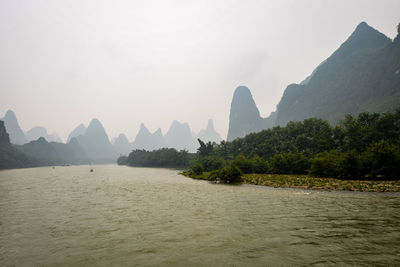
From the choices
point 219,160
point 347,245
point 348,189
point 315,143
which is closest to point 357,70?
point 315,143

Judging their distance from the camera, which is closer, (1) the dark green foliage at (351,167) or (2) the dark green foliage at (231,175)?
(1) the dark green foliage at (351,167)

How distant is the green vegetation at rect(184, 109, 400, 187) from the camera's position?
31.6 meters

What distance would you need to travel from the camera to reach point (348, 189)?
25297 millimetres

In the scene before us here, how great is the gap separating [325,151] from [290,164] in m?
11.4

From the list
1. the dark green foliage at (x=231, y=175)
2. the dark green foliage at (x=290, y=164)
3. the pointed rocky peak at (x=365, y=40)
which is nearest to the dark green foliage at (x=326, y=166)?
the dark green foliage at (x=290, y=164)

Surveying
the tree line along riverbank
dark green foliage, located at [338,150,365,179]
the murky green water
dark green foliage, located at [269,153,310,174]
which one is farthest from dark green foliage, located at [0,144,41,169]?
dark green foliage, located at [338,150,365,179]

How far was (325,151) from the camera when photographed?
164 ft

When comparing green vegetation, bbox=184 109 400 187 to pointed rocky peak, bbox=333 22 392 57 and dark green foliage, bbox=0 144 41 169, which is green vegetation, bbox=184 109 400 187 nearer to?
dark green foliage, bbox=0 144 41 169

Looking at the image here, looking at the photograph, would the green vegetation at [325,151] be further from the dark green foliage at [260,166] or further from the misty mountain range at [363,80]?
the misty mountain range at [363,80]

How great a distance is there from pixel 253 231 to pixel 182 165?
Answer: 109425 millimetres

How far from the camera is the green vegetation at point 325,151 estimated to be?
31.6 meters

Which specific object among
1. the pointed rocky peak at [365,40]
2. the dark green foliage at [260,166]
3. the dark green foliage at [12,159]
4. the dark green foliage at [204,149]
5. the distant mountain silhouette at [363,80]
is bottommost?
the dark green foliage at [12,159]

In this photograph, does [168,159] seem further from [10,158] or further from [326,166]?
[10,158]

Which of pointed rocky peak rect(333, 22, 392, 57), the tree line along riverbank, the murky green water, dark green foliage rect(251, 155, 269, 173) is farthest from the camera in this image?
pointed rocky peak rect(333, 22, 392, 57)
